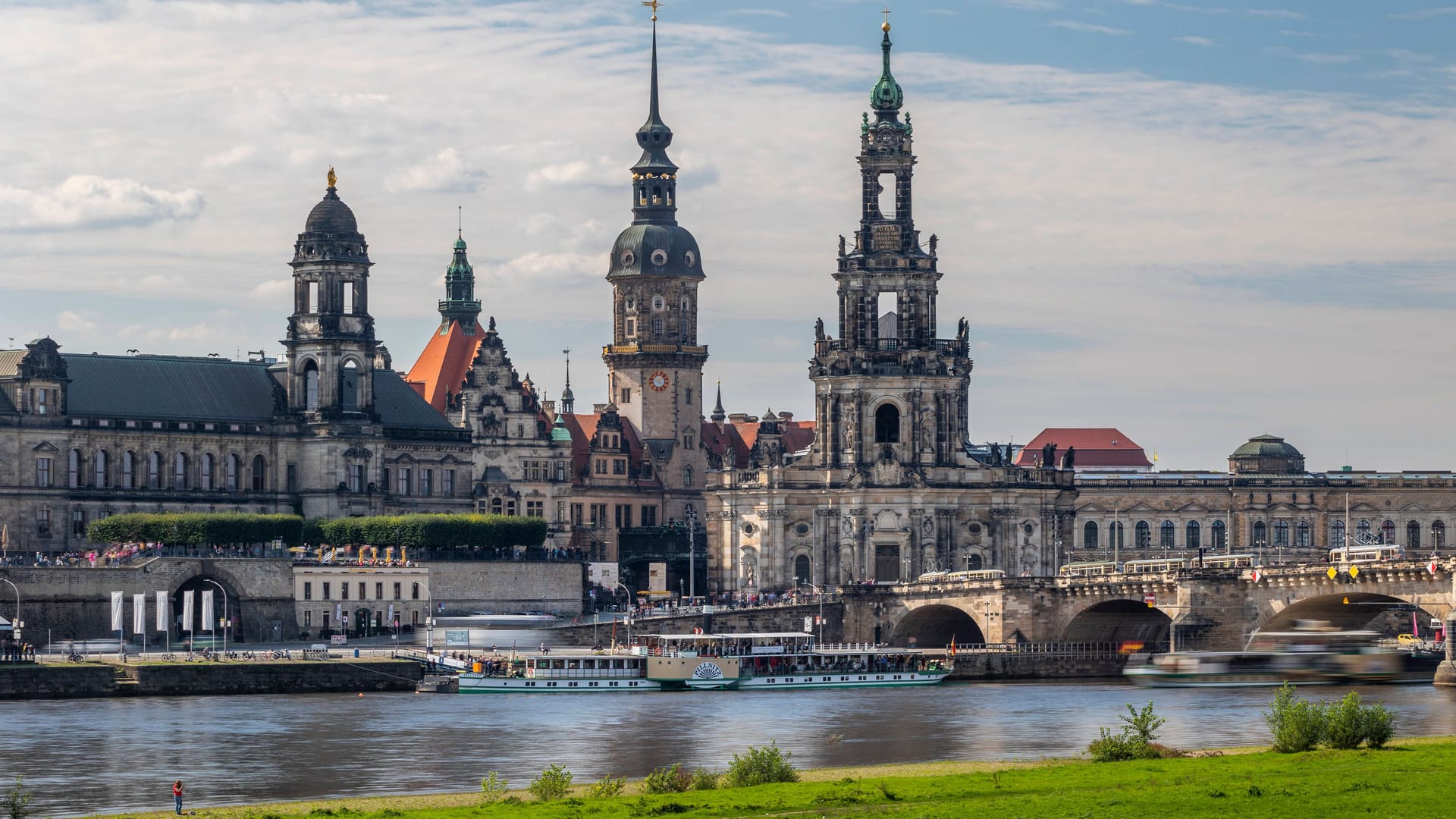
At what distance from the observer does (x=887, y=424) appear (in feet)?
544

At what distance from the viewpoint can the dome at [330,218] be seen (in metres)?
150

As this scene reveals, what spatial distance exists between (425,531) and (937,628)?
27.7 metres

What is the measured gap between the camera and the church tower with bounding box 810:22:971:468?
164 meters

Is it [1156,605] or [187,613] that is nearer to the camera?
[187,613]

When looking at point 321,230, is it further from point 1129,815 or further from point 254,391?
point 1129,815

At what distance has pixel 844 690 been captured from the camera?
12512cm

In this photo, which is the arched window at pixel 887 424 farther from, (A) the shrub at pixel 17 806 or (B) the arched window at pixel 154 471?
(A) the shrub at pixel 17 806

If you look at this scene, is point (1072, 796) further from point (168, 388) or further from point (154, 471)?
point (168, 388)

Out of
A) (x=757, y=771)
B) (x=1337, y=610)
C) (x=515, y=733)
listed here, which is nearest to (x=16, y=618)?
(x=515, y=733)

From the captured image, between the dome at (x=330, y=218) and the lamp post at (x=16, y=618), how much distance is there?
100 feet

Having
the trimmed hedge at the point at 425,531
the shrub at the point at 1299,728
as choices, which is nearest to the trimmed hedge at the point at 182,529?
the trimmed hedge at the point at 425,531

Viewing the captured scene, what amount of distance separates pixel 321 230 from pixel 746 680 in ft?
128

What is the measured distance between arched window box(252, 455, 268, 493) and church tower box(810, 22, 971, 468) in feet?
109

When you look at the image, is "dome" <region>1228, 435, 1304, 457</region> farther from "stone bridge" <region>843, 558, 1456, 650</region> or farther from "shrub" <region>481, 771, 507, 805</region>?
"shrub" <region>481, 771, 507, 805</region>
